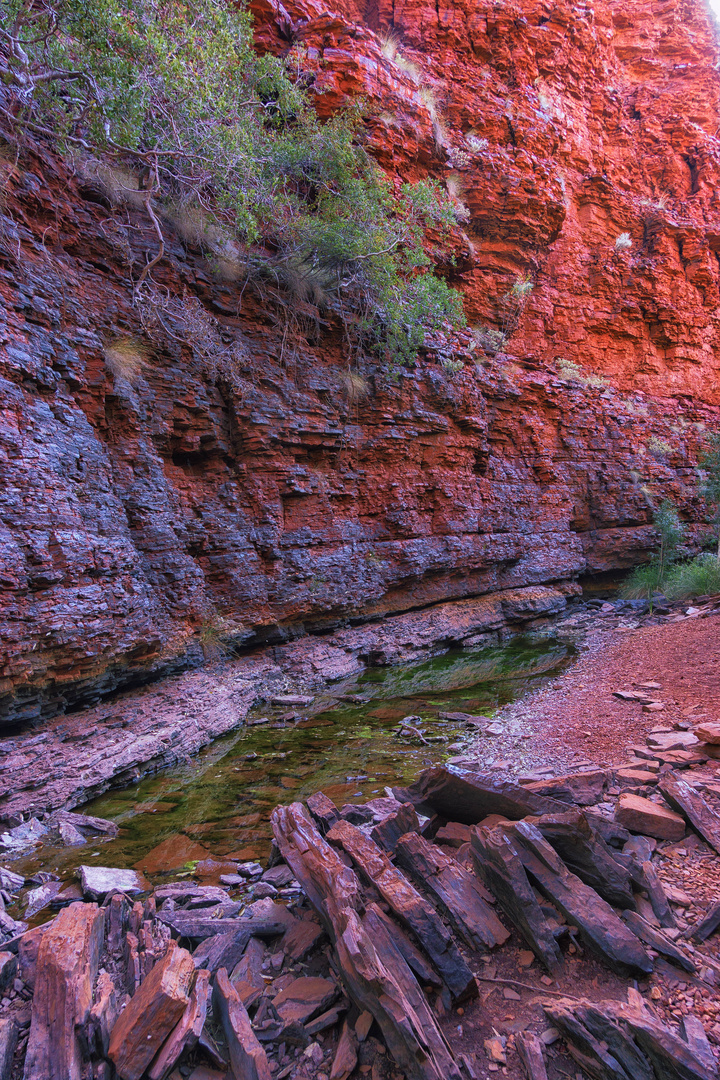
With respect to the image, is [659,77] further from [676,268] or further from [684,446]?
[684,446]

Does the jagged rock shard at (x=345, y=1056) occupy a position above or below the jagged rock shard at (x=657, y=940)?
below

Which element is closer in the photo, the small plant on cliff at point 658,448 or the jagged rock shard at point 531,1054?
the jagged rock shard at point 531,1054

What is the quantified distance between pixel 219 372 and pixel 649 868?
993 cm

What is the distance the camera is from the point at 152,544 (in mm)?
8750

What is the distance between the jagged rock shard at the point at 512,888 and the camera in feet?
7.62

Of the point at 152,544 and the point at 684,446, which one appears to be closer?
the point at 152,544

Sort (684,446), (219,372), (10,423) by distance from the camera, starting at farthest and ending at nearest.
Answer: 1. (684,446)
2. (219,372)
3. (10,423)

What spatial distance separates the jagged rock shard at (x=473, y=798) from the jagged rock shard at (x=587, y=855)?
372 millimetres

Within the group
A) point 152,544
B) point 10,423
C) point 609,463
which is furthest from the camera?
point 609,463

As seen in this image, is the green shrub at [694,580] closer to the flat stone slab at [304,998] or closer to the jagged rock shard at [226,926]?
the jagged rock shard at [226,926]

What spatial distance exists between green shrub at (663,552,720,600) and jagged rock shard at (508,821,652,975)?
14761 mm

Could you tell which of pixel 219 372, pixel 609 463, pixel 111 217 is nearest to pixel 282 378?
pixel 219 372

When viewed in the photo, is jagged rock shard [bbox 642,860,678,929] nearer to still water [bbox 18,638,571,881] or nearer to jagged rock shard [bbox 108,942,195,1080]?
jagged rock shard [bbox 108,942,195,1080]

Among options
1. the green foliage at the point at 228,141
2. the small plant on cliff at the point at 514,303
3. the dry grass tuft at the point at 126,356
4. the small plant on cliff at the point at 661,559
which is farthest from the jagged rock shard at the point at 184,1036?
the small plant on cliff at the point at 514,303
